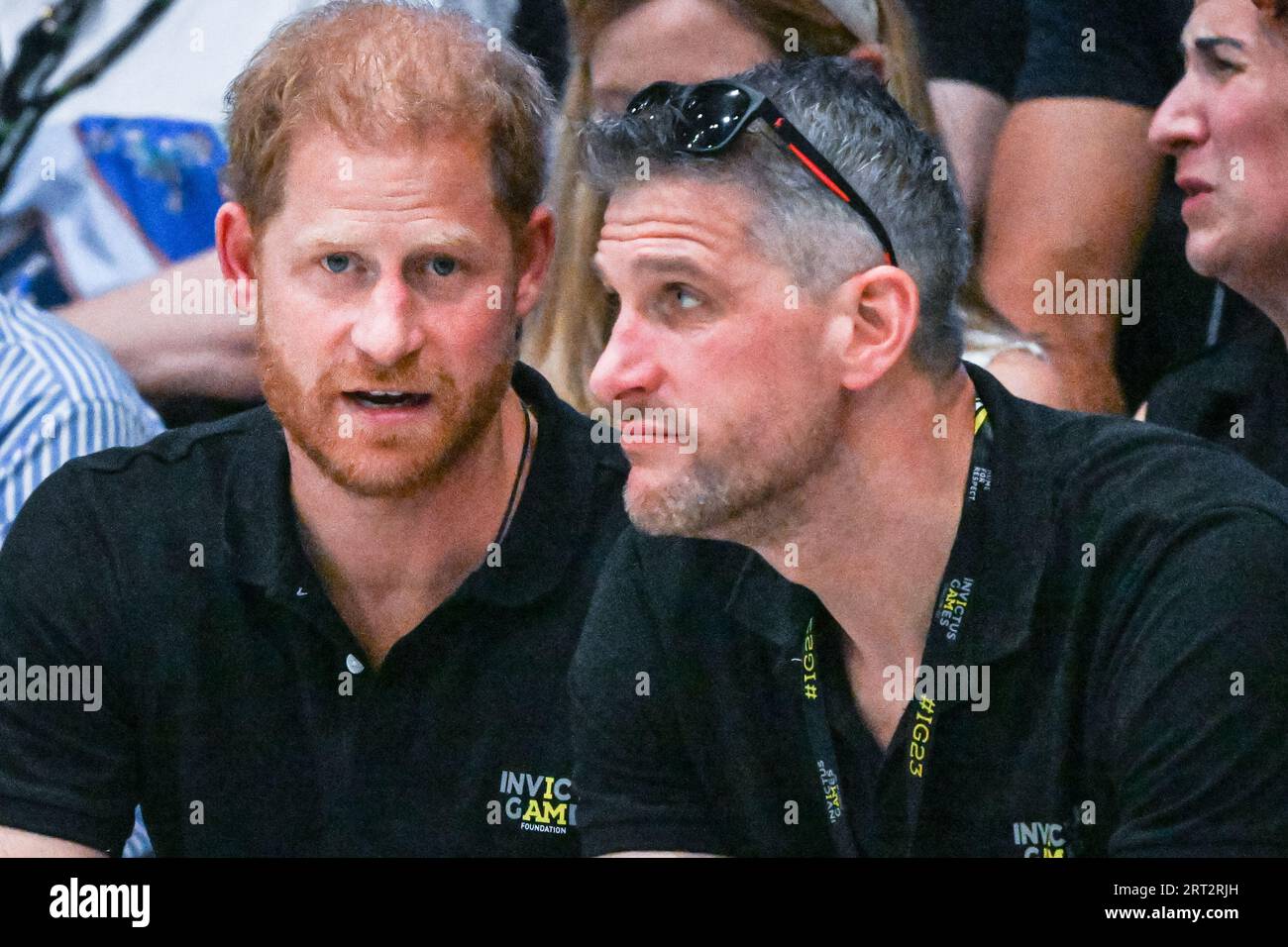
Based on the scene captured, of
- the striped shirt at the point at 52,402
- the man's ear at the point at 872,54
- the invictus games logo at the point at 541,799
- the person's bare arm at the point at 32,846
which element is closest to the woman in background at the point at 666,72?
the man's ear at the point at 872,54

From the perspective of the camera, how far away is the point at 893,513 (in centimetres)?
190

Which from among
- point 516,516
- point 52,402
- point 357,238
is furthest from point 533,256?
point 52,402

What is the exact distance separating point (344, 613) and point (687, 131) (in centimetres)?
80

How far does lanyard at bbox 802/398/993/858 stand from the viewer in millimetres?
1876

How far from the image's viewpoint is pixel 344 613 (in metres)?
2.13

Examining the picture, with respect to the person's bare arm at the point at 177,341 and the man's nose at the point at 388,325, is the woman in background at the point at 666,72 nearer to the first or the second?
the man's nose at the point at 388,325

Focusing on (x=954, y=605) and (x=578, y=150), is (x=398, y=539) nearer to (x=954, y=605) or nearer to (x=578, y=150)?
(x=578, y=150)

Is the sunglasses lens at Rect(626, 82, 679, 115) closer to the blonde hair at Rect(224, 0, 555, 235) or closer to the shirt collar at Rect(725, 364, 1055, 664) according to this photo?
the blonde hair at Rect(224, 0, 555, 235)

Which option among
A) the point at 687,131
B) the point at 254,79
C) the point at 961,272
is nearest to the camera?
the point at 687,131

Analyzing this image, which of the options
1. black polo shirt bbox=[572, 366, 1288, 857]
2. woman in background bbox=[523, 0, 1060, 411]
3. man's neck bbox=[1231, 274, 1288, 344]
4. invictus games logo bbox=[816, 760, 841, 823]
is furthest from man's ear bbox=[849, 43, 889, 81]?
invictus games logo bbox=[816, 760, 841, 823]

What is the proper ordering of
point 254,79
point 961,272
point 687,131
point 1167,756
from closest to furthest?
point 1167,756
point 687,131
point 961,272
point 254,79
